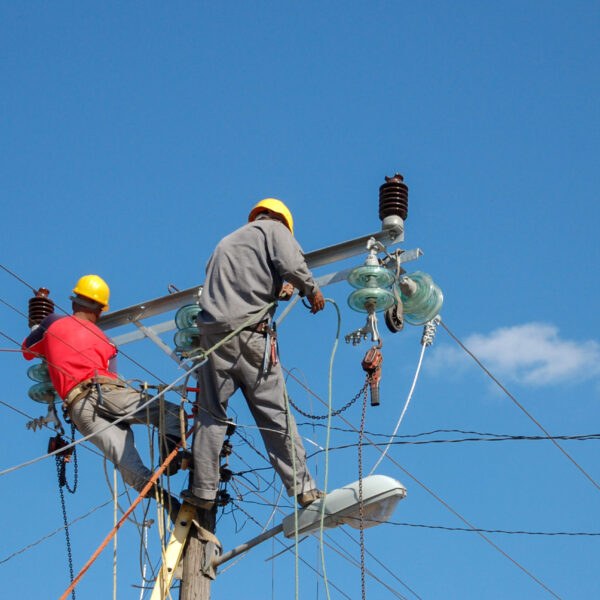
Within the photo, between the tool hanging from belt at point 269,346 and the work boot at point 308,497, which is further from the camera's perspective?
the work boot at point 308,497

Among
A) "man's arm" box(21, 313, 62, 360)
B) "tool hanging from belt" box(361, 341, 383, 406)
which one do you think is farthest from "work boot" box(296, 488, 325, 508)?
"man's arm" box(21, 313, 62, 360)

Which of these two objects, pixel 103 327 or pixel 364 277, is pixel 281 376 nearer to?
pixel 364 277

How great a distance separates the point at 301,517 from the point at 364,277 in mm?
1710

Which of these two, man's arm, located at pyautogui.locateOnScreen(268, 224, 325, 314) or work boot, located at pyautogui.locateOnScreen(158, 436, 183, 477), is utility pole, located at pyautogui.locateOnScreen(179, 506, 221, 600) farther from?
man's arm, located at pyautogui.locateOnScreen(268, 224, 325, 314)

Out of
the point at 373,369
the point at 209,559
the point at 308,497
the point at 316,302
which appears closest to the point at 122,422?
the point at 209,559

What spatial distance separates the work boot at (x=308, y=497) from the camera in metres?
8.00

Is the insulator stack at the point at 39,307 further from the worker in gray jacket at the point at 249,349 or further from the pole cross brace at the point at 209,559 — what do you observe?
the pole cross brace at the point at 209,559

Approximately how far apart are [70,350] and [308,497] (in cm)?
221

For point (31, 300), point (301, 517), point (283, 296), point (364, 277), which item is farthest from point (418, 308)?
point (31, 300)

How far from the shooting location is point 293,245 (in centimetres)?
790

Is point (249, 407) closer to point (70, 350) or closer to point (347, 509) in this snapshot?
point (347, 509)

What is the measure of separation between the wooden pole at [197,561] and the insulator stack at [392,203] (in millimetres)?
2418

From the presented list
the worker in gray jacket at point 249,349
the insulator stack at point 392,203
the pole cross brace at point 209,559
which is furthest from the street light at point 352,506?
the insulator stack at point 392,203

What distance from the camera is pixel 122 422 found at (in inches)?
340
